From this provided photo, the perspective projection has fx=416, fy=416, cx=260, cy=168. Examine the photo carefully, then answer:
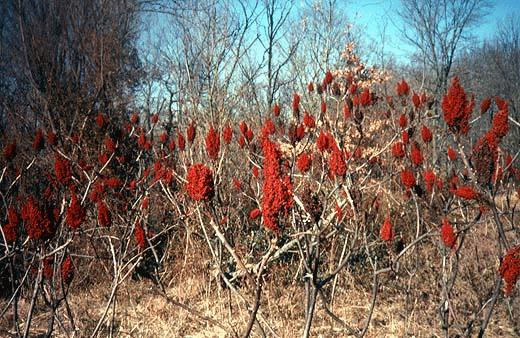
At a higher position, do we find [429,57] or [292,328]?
[429,57]

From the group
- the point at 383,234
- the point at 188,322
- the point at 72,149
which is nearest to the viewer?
the point at 383,234

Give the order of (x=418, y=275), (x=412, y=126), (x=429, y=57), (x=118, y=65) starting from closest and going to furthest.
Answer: (x=412, y=126) → (x=418, y=275) → (x=118, y=65) → (x=429, y=57)

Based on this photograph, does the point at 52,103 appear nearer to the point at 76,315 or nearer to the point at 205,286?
the point at 76,315

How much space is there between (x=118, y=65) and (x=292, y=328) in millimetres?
4576

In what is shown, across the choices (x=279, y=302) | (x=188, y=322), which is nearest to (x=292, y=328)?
(x=279, y=302)

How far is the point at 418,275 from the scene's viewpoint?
5.44 metres

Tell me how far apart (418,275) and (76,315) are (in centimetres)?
418

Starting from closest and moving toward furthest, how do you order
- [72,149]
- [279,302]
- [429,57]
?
[279,302], [72,149], [429,57]

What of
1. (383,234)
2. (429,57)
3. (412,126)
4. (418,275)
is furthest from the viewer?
(429,57)

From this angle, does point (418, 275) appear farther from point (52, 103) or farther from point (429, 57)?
point (429, 57)

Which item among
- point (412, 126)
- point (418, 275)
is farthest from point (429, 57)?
point (412, 126)

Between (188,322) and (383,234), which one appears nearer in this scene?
(383,234)

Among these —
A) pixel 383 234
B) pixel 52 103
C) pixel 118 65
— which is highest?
pixel 118 65

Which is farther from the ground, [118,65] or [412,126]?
[118,65]
